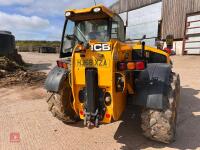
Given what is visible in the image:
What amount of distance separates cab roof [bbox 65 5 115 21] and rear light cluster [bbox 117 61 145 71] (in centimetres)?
101

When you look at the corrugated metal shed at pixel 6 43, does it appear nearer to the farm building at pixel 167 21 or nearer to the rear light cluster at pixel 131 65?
the farm building at pixel 167 21

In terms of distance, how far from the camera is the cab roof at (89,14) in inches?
154

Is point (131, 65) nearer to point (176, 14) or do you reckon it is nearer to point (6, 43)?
point (6, 43)

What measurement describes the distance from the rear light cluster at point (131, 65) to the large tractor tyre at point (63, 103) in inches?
51.5

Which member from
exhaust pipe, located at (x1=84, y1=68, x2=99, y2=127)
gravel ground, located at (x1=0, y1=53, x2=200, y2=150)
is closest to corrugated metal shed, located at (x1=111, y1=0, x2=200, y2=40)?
gravel ground, located at (x1=0, y1=53, x2=200, y2=150)

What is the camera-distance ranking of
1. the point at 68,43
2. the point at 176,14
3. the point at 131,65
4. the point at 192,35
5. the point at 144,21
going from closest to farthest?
the point at 131,65
the point at 68,43
the point at 192,35
the point at 176,14
the point at 144,21

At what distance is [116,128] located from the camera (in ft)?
15.0

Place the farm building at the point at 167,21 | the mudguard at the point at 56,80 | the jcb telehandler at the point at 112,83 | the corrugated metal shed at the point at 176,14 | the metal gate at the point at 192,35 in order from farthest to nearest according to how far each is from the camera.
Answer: the corrugated metal shed at the point at 176,14
the farm building at the point at 167,21
the metal gate at the point at 192,35
the mudguard at the point at 56,80
the jcb telehandler at the point at 112,83

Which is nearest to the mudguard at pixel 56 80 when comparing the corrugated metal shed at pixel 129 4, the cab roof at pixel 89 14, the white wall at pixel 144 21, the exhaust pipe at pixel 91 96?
the exhaust pipe at pixel 91 96

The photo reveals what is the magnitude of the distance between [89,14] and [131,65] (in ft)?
4.39

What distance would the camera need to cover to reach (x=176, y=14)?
1756 centimetres

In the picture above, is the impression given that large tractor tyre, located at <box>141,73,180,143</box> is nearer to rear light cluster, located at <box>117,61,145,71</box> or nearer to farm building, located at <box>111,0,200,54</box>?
rear light cluster, located at <box>117,61,145,71</box>

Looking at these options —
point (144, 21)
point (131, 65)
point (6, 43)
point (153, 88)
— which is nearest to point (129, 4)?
point (144, 21)

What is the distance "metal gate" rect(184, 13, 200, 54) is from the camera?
15.8m
